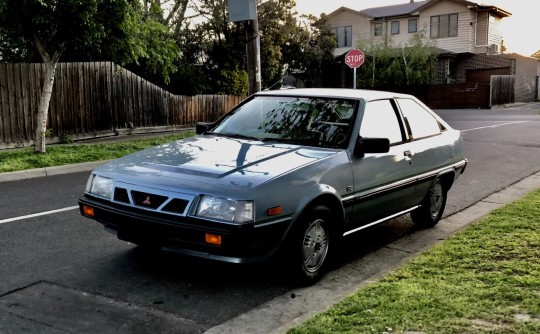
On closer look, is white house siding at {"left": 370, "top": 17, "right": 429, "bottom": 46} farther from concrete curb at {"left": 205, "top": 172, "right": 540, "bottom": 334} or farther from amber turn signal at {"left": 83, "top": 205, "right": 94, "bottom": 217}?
amber turn signal at {"left": 83, "top": 205, "right": 94, "bottom": 217}

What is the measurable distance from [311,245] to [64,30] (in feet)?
29.7

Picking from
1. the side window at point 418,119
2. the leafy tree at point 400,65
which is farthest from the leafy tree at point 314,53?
the side window at point 418,119

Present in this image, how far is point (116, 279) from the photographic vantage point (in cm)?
464

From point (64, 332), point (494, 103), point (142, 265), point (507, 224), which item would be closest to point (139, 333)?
point (64, 332)

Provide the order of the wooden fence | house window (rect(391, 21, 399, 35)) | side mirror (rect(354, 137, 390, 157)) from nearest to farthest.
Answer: side mirror (rect(354, 137, 390, 157))
the wooden fence
house window (rect(391, 21, 399, 35))

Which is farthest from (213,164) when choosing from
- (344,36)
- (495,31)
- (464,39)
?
(344,36)

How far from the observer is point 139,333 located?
12.0 ft

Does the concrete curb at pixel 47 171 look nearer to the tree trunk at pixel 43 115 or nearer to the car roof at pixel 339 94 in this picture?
the tree trunk at pixel 43 115

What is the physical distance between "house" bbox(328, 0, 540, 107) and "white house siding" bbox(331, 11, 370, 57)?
0.96 m

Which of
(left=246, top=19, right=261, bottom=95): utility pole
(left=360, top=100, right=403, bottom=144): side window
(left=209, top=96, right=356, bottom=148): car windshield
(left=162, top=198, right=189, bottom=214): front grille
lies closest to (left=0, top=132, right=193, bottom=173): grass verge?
(left=246, top=19, right=261, bottom=95): utility pole

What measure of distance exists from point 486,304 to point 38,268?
3.70 meters

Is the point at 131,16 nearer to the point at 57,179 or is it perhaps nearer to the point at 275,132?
the point at 57,179

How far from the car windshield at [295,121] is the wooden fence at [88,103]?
948 cm

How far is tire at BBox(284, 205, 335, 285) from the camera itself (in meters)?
4.35
